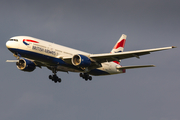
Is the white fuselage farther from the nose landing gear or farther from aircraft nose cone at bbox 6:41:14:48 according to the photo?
the nose landing gear

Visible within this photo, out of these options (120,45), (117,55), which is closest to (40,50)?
(117,55)

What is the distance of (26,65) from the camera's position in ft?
162

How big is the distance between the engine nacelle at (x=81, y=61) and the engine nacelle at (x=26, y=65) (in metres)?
8.97

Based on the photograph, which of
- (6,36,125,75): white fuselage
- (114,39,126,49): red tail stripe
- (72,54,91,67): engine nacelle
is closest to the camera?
(6,36,125,75): white fuselage

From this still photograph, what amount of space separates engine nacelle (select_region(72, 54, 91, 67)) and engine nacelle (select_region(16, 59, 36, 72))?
29.4ft

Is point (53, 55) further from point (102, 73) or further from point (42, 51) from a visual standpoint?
point (102, 73)

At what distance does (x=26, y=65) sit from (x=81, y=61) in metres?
10.7

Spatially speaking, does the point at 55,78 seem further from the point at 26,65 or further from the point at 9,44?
the point at 9,44

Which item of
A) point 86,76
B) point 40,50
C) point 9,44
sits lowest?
point 86,76

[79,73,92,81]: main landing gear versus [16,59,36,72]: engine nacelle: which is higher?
[16,59,36,72]: engine nacelle

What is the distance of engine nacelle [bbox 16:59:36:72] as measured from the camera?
162 ft

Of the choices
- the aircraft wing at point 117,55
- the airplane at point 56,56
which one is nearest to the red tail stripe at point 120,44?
the airplane at point 56,56

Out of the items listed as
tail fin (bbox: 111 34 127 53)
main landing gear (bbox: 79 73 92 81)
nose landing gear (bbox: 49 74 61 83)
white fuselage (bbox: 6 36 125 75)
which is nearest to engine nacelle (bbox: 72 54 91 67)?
white fuselage (bbox: 6 36 125 75)

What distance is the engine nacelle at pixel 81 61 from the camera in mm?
43875
